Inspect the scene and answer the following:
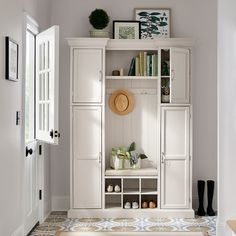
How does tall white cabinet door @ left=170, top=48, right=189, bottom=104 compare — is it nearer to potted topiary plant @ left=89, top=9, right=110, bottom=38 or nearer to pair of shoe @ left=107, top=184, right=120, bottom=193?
potted topiary plant @ left=89, top=9, right=110, bottom=38

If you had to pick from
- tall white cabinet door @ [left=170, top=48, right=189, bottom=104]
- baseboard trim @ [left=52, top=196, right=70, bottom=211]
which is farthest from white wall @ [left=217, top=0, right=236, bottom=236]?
baseboard trim @ [left=52, top=196, right=70, bottom=211]

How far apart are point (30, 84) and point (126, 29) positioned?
153 centimetres

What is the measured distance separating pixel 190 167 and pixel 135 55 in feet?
5.11

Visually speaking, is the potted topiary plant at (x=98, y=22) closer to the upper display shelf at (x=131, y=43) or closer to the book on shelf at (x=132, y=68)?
the upper display shelf at (x=131, y=43)

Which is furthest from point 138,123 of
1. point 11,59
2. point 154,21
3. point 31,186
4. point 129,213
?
point 11,59

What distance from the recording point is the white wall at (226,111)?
4.55m

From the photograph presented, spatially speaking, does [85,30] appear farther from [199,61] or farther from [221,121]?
[221,121]

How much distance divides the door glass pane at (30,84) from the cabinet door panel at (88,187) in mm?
840

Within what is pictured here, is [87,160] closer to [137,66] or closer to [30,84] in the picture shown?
[30,84]

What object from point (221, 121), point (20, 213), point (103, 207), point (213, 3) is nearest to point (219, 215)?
point (221, 121)

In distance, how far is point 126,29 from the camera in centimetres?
607

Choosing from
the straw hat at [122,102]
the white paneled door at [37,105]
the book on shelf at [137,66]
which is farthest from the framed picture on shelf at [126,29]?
the white paneled door at [37,105]

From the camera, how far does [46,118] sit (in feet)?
16.2

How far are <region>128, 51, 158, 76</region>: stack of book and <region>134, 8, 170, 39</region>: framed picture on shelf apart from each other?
34cm
